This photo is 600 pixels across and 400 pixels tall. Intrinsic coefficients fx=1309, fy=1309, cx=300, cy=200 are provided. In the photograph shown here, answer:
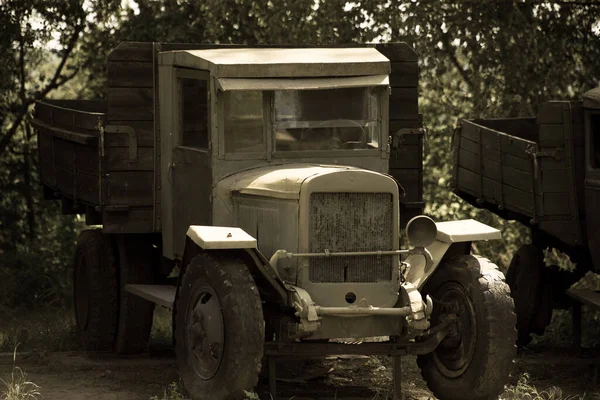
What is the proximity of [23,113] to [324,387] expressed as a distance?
7403 mm

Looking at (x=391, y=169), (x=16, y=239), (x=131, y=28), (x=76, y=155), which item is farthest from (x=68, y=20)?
(x=391, y=169)

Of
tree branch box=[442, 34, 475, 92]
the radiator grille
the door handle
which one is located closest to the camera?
the radiator grille

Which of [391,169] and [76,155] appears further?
[76,155]

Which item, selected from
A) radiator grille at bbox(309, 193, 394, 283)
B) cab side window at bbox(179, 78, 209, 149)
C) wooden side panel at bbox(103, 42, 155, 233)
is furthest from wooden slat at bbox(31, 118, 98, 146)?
radiator grille at bbox(309, 193, 394, 283)

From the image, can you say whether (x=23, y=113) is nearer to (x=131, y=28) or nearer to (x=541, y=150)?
(x=131, y=28)

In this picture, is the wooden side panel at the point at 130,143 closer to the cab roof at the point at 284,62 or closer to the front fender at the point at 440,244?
the cab roof at the point at 284,62

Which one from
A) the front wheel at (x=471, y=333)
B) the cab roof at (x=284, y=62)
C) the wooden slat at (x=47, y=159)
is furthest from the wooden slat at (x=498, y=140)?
the wooden slat at (x=47, y=159)

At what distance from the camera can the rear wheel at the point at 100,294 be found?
1016 centimetres

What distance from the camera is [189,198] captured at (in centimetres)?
883

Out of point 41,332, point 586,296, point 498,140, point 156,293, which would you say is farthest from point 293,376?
point 41,332

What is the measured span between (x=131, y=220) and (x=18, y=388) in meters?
2.04

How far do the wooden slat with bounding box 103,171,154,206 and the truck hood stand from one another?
1324mm

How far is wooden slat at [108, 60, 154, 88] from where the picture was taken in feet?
30.4

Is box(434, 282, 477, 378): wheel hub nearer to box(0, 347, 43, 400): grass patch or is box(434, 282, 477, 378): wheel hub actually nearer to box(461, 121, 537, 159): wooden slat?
box(461, 121, 537, 159): wooden slat
